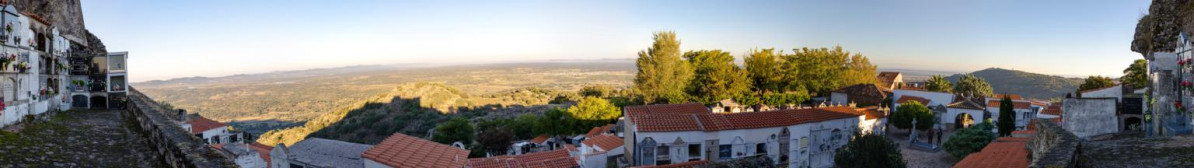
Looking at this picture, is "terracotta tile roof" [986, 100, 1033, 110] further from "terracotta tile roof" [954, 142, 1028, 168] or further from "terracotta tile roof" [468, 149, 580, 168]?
"terracotta tile roof" [468, 149, 580, 168]

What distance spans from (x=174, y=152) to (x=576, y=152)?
1173 centimetres

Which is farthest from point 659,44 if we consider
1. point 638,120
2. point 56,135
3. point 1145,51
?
point 56,135

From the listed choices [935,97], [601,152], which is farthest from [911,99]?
[601,152]

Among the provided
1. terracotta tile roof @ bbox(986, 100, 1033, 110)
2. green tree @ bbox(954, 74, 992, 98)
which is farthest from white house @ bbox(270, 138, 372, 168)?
green tree @ bbox(954, 74, 992, 98)

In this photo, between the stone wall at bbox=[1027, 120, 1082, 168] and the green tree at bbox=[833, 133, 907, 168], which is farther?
the green tree at bbox=[833, 133, 907, 168]

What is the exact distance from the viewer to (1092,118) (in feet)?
64.8

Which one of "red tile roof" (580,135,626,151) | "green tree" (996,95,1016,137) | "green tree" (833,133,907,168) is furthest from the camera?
"green tree" (996,95,1016,137)

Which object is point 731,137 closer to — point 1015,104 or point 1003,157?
point 1003,157

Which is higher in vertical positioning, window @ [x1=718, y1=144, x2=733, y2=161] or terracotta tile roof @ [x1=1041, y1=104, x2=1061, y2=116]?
terracotta tile roof @ [x1=1041, y1=104, x2=1061, y2=116]

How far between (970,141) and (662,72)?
18.1m

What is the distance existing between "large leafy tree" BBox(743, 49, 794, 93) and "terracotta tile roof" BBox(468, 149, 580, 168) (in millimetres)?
28451

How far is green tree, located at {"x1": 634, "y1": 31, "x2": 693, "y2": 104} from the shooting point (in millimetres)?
39719

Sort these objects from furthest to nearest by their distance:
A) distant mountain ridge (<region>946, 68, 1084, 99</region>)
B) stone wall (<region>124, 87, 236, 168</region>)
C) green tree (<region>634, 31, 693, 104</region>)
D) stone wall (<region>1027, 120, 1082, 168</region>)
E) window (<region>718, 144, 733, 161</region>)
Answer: distant mountain ridge (<region>946, 68, 1084, 99</region>)
green tree (<region>634, 31, 693, 104</region>)
window (<region>718, 144, 733, 161</region>)
stone wall (<region>124, 87, 236, 168</region>)
stone wall (<region>1027, 120, 1082, 168</region>)

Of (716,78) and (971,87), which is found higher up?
(716,78)
